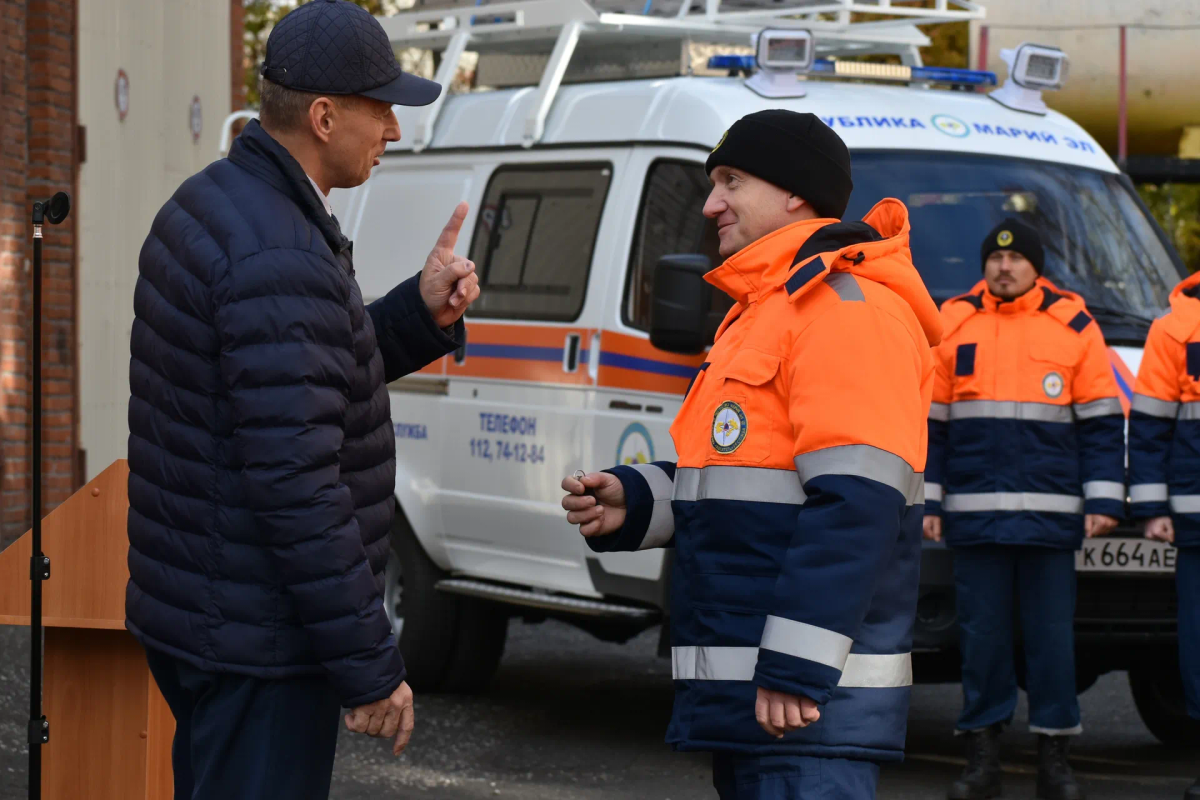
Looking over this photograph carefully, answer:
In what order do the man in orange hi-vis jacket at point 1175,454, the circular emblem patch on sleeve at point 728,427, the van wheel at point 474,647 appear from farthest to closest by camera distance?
1. the van wheel at point 474,647
2. the man in orange hi-vis jacket at point 1175,454
3. the circular emblem patch on sleeve at point 728,427

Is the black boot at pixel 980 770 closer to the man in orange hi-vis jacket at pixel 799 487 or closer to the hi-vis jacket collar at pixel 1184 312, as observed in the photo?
the hi-vis jacket collar at pixel 1184 312

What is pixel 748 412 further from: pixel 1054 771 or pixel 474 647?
pixel 474 647

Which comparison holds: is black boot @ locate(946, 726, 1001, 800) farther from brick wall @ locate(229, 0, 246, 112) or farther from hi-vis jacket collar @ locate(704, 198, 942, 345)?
brick wall @ locate(229, 0, 246, 112)

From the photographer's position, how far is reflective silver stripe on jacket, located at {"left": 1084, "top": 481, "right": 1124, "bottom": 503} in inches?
256

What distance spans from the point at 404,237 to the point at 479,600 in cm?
161

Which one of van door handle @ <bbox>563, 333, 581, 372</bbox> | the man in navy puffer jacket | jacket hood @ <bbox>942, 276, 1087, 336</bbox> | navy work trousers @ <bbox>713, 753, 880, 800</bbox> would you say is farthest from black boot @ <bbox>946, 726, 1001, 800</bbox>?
the man in navy puffer jacket

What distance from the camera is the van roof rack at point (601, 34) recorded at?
25.3 ft

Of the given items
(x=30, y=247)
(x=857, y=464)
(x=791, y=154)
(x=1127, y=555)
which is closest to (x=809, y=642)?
(x=857, y=464)

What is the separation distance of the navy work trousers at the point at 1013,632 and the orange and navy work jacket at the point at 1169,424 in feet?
1.19

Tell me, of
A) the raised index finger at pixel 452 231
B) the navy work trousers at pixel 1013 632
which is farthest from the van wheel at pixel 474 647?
A: the raised index finger at pixel 452 231

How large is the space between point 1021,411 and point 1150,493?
51 cm

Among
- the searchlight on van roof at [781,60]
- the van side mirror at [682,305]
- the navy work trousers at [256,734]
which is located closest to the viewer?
the navy work trousers at [256,734]

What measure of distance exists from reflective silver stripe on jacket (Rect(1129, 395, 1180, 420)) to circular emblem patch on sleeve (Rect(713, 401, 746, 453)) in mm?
3469

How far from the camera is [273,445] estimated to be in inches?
125
